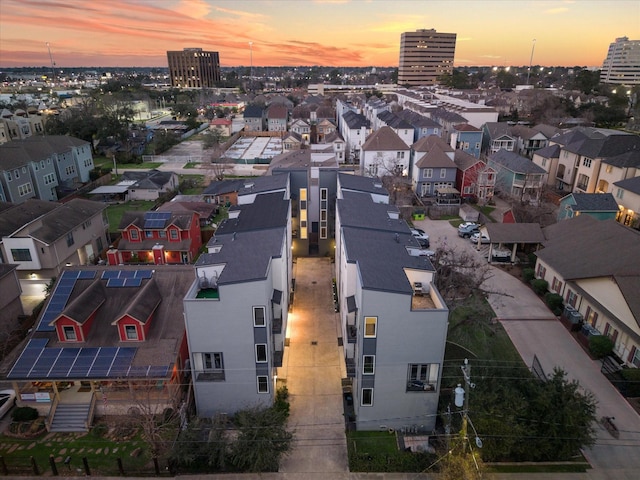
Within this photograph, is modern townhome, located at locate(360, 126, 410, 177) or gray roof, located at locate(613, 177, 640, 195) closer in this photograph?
gray roof, located at locate(613, 177, 640, 195)

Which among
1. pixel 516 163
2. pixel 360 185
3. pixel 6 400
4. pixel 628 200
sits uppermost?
pixel 360 185

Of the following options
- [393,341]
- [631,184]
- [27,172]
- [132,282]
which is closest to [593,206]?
[631,184]

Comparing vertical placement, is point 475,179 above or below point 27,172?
below

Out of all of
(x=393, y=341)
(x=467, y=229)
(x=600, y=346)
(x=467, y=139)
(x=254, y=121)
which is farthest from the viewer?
(x=254, y=121)

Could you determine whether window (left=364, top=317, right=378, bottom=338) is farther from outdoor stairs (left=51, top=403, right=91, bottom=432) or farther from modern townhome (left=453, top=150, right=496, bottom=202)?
modern townhome (left=453, top=150, right=496, bottom=202)

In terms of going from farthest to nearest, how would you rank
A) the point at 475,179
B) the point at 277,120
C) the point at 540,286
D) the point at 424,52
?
the point at 424,52 → the point at 277,120 → the point at 475,179 → the point at 540,286

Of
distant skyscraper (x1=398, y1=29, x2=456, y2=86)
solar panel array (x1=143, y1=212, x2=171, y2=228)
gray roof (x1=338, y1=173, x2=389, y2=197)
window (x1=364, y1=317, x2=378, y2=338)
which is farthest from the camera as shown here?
distant skyscraper (x1=398, y1=29, x2=456, y2=86)

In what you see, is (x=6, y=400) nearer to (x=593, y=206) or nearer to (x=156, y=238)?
(x=156, y=238)

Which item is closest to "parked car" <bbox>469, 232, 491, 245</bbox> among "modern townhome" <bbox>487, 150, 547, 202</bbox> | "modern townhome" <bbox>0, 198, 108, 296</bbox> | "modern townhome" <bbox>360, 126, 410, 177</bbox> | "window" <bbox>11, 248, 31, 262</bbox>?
"modern townhome" <bbox>487, 150, 547, 202</bbox>
